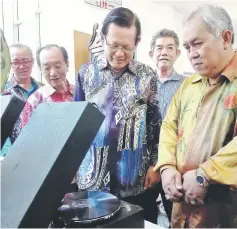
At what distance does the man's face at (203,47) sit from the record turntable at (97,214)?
44 centimetres

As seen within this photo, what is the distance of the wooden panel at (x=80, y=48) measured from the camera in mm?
2604

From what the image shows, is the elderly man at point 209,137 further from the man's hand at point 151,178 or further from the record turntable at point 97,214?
the record turntable at point 97,214

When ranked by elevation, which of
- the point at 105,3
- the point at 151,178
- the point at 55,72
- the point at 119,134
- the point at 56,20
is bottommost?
the point at 151,178

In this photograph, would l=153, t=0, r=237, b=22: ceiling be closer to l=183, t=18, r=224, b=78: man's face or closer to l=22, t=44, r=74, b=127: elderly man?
l=22, t=44, r=74, b=127: elderly man

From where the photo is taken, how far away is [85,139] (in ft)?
1.57

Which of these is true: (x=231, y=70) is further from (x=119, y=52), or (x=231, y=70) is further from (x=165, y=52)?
(x=165, y=52)

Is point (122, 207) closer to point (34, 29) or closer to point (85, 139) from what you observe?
point (85, 139)

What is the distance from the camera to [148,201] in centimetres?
109

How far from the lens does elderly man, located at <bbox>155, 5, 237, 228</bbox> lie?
0.74m

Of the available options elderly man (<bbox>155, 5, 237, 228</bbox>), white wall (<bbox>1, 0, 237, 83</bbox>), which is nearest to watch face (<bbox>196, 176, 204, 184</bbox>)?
elderly man (<bbox>155, 5, 237, 228</bbox>)

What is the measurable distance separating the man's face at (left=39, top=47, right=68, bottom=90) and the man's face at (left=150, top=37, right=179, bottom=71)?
0.65 m

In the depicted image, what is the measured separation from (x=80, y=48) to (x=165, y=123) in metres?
1.87

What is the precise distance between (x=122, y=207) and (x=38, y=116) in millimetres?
237

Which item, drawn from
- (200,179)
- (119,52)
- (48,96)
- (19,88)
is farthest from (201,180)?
(19,88)
